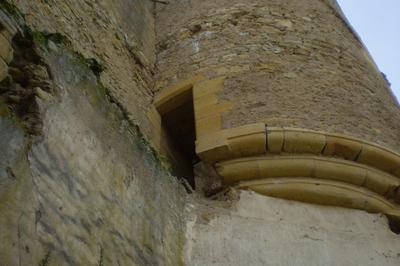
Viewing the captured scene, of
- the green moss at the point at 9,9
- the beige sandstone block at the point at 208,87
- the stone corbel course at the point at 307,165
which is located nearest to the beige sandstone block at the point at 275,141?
the stone corbel course at the point at 307,165

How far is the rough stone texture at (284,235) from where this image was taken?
3998mm

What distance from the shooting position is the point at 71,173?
9.14 feet

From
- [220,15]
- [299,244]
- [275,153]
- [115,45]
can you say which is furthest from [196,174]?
[220,15]

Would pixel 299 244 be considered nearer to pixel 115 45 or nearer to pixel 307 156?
pixel 307 156

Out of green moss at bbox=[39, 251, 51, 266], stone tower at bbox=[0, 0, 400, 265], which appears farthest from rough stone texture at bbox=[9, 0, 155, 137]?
green moss at bbox=[39, 251, 51, 266]

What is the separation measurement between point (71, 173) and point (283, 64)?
3.14 metres

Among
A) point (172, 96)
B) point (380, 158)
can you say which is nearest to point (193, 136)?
point (172, 96)

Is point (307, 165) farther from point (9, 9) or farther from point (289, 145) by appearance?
point (9, 9)

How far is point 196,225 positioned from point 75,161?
1436 millimetres

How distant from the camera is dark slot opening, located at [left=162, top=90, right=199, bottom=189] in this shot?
593cm

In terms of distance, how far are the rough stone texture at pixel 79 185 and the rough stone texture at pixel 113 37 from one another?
1256 millimetres

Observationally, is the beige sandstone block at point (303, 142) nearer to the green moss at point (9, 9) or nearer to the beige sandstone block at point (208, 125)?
the beige sandstone block at point (208, 125)

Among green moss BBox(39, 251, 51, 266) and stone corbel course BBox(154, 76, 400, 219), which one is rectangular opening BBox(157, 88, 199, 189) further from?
green moss BBox(39, 251, 51, 266)

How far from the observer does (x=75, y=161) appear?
285 centimetres
